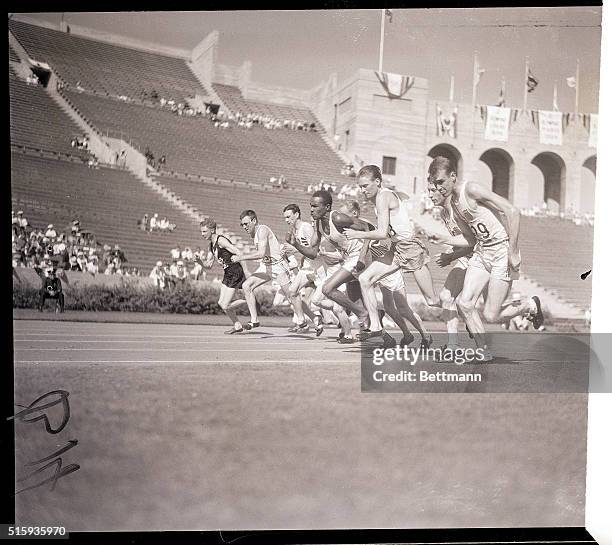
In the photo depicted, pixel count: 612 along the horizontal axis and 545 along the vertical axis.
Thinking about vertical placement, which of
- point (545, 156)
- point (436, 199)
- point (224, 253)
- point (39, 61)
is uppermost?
point (39, 61)

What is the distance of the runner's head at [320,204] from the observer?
13.0 feet

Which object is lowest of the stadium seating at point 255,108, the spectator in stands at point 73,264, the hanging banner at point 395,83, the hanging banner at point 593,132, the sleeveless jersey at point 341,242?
the spectator in stands at point 73,264

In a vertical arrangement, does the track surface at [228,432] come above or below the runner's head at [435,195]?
below

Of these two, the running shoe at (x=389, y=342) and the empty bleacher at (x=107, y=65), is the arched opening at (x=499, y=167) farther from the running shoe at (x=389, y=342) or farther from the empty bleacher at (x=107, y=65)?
the empty bleacher at (x=107, y=65)

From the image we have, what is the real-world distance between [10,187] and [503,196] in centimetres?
297

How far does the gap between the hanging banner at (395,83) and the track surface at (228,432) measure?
1512 millimetres

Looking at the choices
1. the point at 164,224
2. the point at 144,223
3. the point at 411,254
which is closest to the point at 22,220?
the point at 144,223

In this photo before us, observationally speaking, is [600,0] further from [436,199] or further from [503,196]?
[436,199]

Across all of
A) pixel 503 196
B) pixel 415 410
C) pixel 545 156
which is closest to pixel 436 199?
pixel 503 196

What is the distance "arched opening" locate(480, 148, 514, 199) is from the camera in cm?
396

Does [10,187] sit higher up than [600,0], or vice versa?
[600,0]

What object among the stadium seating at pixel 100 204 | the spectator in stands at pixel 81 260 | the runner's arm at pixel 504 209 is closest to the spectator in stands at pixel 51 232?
the stadium seating at pixel 100 204

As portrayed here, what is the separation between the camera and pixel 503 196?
13.1 feet

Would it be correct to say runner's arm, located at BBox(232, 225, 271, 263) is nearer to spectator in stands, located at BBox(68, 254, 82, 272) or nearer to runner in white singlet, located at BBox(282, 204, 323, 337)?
runner in white singlet, located at BBox(282, 204, 323, 337)
